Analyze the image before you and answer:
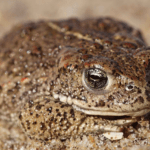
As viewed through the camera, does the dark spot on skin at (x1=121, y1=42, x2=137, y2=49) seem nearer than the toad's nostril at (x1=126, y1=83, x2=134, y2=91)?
No

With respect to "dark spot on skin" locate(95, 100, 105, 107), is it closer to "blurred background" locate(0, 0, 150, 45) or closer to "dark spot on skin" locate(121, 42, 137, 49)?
"dark spot on skin" locate(121, 42, 137, 49)

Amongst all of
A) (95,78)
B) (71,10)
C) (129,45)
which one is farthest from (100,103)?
(71,10)

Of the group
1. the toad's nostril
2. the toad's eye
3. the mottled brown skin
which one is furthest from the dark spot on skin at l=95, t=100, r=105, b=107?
the toad's nostril

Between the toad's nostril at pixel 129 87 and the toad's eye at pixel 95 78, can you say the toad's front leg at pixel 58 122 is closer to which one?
the toad's eye at pixel 95 78

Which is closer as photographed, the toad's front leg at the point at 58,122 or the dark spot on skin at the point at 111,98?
the dark spot on skin at the point at 111,98

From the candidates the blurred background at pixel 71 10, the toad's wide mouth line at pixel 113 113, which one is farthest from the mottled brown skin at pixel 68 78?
the blurred background at pixel 71 10

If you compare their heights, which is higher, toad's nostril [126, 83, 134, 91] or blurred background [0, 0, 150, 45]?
blurred background [0, 0, 150, 45]

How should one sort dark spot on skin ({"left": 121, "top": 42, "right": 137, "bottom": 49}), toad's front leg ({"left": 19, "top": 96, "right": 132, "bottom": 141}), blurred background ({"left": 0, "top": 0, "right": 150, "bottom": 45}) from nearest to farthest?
toad's front leg ({"left": 19, "top": 96, "right": 132, "bottom": 141}), dark spot on skin ({"left": 121, "top": 42, "right": 137, "bottom": 49}), blurred background ({"left": 0, "top": 0, "right": 150, "bottom": 45})

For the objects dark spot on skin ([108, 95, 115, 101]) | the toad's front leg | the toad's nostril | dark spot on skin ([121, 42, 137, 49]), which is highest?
dark spot on skin ([121, 42, 137, 49])


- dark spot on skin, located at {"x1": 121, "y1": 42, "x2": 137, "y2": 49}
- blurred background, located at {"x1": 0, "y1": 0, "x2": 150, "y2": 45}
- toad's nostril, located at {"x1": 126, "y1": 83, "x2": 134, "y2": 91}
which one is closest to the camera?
toad's nostril, located at {"x1": 126, "y1": 83, "x2": 134, "y2": 91}
